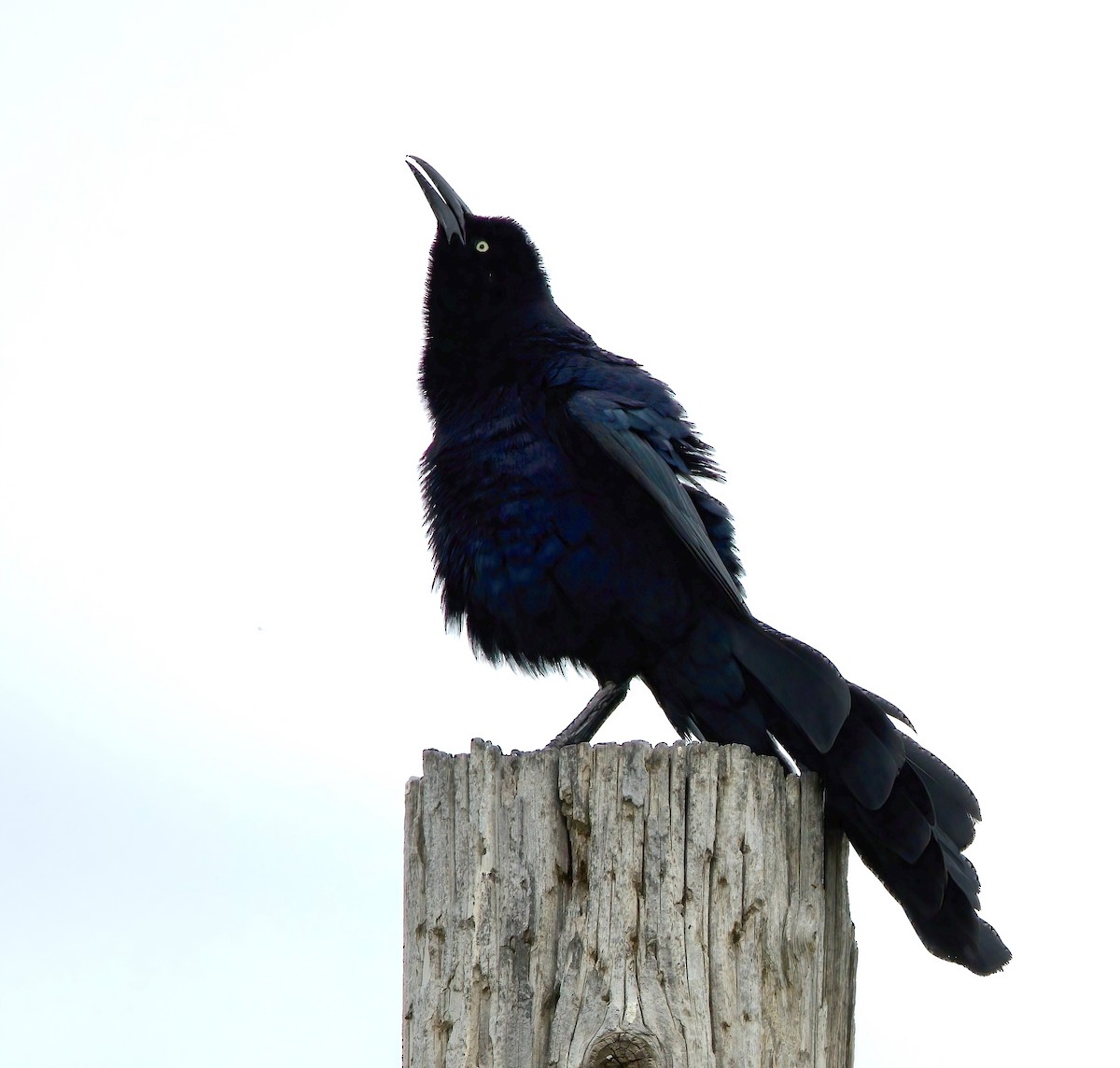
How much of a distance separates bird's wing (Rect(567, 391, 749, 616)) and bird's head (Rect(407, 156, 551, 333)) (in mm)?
837

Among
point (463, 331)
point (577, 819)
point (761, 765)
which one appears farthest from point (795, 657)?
point (463, 331)

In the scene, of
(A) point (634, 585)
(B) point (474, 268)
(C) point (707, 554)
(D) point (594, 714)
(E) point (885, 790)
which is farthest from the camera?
(B) point (474, 268)

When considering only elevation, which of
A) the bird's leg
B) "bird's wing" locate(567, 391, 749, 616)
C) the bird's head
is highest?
the bird's head

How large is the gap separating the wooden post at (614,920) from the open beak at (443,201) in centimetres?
292

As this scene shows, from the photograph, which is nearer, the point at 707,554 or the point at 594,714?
the point at 707,554

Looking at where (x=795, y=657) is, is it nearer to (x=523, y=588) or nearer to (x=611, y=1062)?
(x=523, y=588)

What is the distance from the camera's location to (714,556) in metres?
4.15

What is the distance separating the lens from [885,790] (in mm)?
3520

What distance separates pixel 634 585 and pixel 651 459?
36 centimetres

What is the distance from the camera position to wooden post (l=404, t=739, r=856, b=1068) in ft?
9.39

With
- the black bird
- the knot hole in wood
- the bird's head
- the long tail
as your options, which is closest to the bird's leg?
the black bird

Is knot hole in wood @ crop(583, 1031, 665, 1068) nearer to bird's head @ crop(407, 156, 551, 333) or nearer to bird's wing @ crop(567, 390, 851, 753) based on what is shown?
bird's wing @ crop(567, 390, 851, 753)

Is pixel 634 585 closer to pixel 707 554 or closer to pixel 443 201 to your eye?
pixel 707 554

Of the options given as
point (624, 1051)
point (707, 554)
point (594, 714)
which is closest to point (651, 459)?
point (707, 554)
